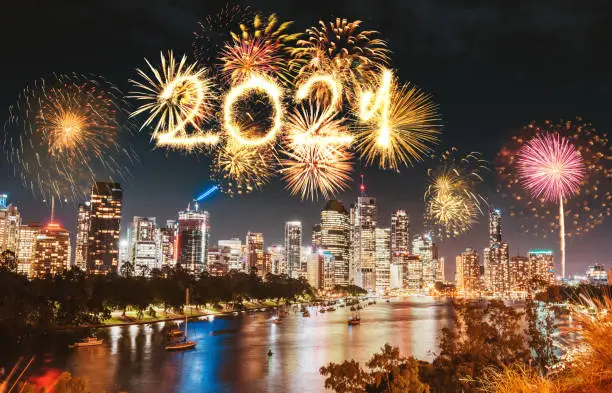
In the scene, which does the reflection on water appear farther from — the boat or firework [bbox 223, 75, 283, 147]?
firework [bbox 223, 75, 283, 147]

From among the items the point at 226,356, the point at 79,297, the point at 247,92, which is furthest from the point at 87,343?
the point at 247,92

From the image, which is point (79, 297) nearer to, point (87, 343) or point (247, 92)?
point (87, 343)

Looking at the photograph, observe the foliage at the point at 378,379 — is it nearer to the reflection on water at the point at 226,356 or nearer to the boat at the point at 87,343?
the reflection on water at the point at 226,356

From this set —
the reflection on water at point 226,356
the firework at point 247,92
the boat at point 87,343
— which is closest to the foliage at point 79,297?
the reflection on water at point 226,356

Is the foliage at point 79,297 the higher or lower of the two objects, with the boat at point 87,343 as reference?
higher

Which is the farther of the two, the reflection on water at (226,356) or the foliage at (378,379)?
the reflection on water at (226,356)

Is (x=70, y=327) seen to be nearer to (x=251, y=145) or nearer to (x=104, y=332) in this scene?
(x=104, y=332)

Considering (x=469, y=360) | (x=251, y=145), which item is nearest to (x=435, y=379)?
(x=469, y=360)
